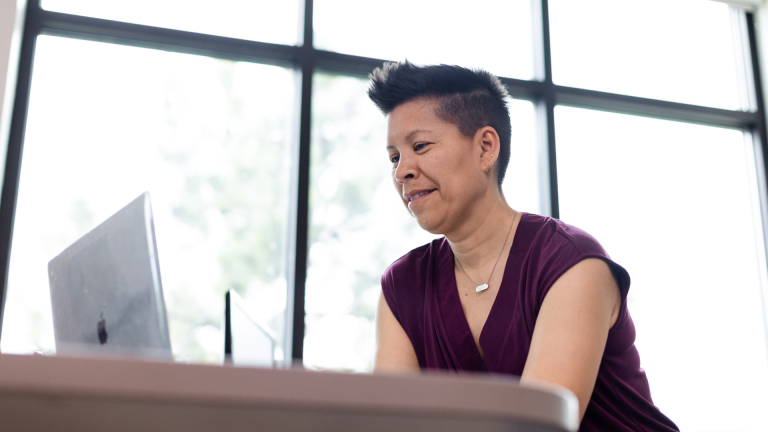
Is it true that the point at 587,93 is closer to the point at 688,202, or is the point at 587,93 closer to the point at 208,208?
the point at 688,202

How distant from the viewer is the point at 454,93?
4.56 feet

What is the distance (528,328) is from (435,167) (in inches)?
15.0

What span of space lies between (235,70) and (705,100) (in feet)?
7.42

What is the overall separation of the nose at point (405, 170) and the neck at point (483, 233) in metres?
0.16

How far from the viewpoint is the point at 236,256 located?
2.40m

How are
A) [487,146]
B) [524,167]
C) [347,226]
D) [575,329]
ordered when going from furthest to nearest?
[524,167] < [347,226] < [487,146] < [575,329]

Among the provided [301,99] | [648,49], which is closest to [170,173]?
[301,99]

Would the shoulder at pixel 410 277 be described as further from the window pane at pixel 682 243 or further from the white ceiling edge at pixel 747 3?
the white ceiling edge at pixel 747 3

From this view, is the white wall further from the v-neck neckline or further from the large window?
the v-neck neckline

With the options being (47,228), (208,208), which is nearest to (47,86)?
(47,228)

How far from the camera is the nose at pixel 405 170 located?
53.2 inches

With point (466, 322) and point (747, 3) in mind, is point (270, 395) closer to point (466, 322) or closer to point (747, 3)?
point (466, 322)

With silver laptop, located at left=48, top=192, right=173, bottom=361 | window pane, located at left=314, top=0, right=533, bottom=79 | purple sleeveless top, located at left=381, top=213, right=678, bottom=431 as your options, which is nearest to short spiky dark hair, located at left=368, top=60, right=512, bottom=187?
purple sleeveless top, located at left=381, top=213, right=678, bottom=431

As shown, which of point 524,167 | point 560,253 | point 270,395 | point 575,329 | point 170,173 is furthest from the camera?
point 524,167
